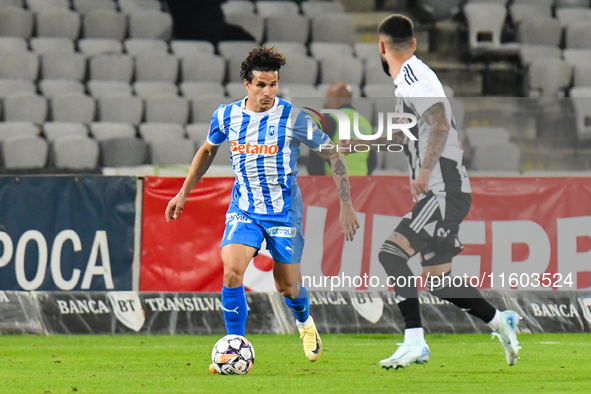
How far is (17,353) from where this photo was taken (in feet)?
23.6

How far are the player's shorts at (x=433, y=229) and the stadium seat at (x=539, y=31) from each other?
9.56m

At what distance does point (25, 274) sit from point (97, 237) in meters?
0.81

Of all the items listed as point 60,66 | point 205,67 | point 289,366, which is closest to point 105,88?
point 60,66

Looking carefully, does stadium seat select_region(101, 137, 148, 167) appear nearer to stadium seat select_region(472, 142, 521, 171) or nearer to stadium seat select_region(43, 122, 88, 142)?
stadium seat select_region(43, 122, 88, 142)

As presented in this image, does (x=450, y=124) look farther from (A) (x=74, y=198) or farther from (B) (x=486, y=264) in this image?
(A) (x=74, y=198)

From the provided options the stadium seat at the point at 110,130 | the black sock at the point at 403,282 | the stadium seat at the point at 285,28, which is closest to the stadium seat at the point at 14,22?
the stadium seat at the point at 110,130

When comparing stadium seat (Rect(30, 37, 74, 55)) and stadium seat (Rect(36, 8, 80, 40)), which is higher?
stadium seat (Rect(36, 8, 80, 40))

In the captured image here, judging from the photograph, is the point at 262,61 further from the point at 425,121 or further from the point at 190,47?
the point at 190,47

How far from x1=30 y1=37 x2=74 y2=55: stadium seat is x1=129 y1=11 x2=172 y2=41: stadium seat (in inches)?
44.6

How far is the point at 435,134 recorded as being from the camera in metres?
5.45

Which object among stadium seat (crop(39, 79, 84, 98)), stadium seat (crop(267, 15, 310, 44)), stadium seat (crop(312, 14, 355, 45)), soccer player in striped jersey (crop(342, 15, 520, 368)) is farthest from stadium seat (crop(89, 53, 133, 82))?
soccer player in striped jersey (crop(342, 15, 520, 368))

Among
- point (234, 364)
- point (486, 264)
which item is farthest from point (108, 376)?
point (486, 264)

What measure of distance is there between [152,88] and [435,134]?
837cm

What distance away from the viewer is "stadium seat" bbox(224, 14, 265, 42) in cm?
1448
